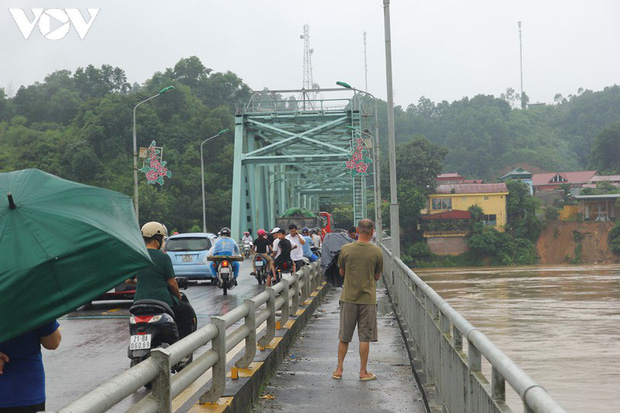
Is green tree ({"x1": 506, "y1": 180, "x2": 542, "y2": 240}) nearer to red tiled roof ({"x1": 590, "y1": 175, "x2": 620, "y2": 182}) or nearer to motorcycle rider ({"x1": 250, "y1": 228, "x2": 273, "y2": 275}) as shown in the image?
red tiled roof ({"x1": 590, "y1": 175, "x2": 620, "y2": 182})

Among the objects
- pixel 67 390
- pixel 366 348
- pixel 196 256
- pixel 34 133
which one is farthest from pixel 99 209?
pixel 34 133

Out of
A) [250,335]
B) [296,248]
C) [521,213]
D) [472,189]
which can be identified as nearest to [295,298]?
[250,335]

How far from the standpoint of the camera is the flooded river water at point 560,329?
15.6 meters

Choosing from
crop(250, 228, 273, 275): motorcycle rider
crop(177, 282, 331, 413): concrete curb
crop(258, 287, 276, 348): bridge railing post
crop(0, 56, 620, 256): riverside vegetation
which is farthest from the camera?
crop(0, 56, 620, 256): riverside vegetation

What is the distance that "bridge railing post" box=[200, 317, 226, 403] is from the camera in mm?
6520

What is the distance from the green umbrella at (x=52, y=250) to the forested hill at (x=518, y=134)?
12029 cm

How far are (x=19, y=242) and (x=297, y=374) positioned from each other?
600cm

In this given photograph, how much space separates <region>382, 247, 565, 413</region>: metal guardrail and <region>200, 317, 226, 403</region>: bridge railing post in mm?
1618

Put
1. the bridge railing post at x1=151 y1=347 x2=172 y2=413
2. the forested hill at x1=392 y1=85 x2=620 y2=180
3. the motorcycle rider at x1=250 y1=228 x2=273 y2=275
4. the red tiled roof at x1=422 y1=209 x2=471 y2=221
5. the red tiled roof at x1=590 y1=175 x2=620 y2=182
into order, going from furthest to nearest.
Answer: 1. the forested hill at x1=392 y1=85 x2=620 y2=180
2. the red tiled roof at x1=590 y1=175 x2=620 y2=182
3. the red tiled roof at x1=422 y1=209 x2=471 y2=221
4. the motorcycle rider at x1=250 y1=228 x2=273 y2=275
5. the bridge railing post at x1=151 y1=347 x2=172 y2=413

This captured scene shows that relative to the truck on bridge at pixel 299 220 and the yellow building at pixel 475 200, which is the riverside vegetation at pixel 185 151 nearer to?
the yellow building at pixel 475 200

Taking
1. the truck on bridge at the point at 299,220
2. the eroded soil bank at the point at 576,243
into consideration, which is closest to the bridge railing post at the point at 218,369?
the truck on bridge at the point at 299,220

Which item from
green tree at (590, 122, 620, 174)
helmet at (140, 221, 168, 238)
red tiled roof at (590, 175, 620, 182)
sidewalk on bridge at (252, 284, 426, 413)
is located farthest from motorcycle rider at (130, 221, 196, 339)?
green tree at (590, 122, 620, 174)

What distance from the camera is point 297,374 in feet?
30.8

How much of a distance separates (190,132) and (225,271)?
2591 inches
